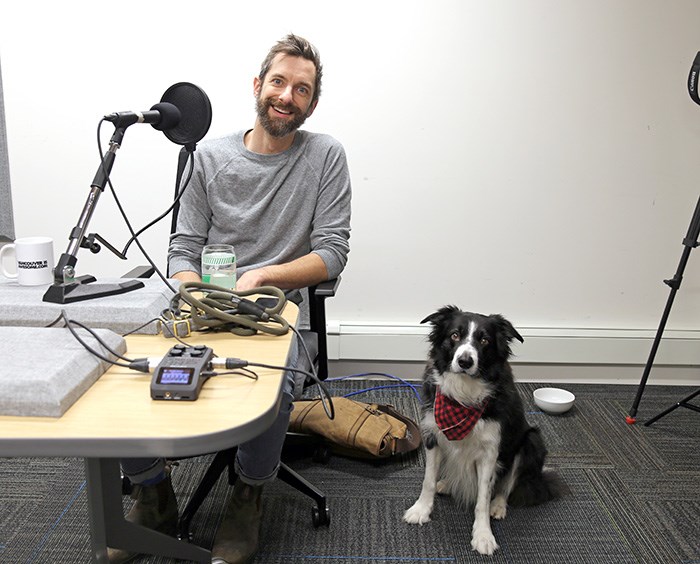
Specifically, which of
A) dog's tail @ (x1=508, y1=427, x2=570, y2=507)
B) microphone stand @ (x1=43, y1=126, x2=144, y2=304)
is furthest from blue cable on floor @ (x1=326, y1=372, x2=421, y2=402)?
microphone stand @ (x1=43, y1=126, x2=144, y2=304)

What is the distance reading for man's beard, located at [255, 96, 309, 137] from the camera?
6.59 ft

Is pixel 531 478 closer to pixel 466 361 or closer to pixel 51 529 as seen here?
pixel 466 361

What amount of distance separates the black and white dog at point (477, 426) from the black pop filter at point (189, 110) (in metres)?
0.89

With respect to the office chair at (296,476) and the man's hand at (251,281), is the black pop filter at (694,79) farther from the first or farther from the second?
the man's hand at (251,281)

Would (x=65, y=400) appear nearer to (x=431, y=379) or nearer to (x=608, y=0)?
(x=431, y=379)

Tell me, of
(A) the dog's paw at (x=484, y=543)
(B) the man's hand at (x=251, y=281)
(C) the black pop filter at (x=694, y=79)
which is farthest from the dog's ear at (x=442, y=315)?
(C) the black pop filter at (x=694, y=79)

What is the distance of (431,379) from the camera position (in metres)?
1.91

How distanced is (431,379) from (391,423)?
446 mm

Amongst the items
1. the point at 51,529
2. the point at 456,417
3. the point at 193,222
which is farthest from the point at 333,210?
the point at 51,529

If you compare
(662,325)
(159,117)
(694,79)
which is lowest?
(662,325)

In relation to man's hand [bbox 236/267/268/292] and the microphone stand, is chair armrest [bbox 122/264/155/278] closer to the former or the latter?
man's hand [bbox 236/267/268/292]

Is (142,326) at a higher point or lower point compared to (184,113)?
lower

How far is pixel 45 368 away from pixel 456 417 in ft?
3.86

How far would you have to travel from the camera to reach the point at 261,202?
2.05 m
